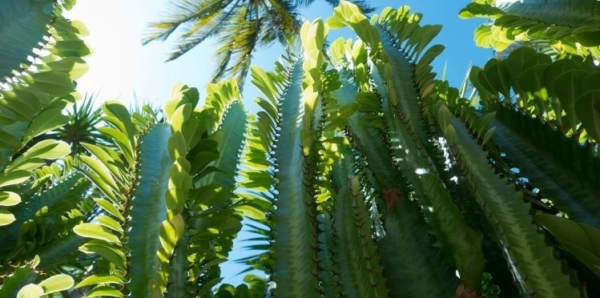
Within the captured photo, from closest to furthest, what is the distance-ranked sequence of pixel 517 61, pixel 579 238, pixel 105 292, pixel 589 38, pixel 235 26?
1. pixel 579 238
2. pixel 105 292
3. pixel 517 61
4. pixel 589 38
5. pixel 235 26

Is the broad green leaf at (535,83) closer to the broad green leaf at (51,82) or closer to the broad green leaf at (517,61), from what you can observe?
the broad green leaf at (517,61)

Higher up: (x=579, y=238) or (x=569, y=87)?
(x=569, y=87)

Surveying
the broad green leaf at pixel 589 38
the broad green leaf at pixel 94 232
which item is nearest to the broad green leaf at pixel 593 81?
the broad green leaf at pixel 589 38

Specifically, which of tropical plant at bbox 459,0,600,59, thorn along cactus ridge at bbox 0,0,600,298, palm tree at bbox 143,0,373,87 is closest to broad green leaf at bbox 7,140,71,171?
thorn along cactus ridge at bbox 0,0,600,298

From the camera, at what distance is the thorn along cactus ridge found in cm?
114

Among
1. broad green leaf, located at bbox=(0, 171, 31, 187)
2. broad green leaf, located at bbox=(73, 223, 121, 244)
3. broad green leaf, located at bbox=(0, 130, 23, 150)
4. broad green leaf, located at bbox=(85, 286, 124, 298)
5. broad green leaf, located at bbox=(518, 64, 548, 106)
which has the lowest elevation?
broad green leaf, located at bbox=(85, 286, 124, 298)

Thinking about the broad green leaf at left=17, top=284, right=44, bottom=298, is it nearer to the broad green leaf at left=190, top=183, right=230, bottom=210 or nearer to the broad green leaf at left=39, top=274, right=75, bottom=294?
the broad green leaf at left=39, top=274, right=75, bottom=294

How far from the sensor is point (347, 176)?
5.73ft

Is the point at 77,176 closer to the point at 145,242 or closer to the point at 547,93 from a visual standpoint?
the point at 145,242

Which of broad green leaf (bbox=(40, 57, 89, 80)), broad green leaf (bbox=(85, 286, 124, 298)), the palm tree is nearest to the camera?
broad green leaf (bbox=(85, 286, 124, 298))

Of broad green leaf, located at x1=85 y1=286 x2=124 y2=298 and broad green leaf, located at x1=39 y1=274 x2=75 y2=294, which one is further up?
broad green leaf, located at x1=39 y1=274 x2=75 y2=294

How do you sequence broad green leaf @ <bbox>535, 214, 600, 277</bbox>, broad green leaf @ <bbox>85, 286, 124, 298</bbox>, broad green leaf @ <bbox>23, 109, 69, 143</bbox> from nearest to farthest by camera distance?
1. broad green leaf @ <bbox>535, 214, 600, 277</bbox>
2. broad green leaf @ <bbox>85, 286, 124, 298</bbox>
3. broad green leaf @ <bbox>23, 109, 69, 143</bbox>

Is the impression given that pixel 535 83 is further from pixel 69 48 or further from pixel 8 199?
pixel 8 199

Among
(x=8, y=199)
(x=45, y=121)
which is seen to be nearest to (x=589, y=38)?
(x=45, y=121)
